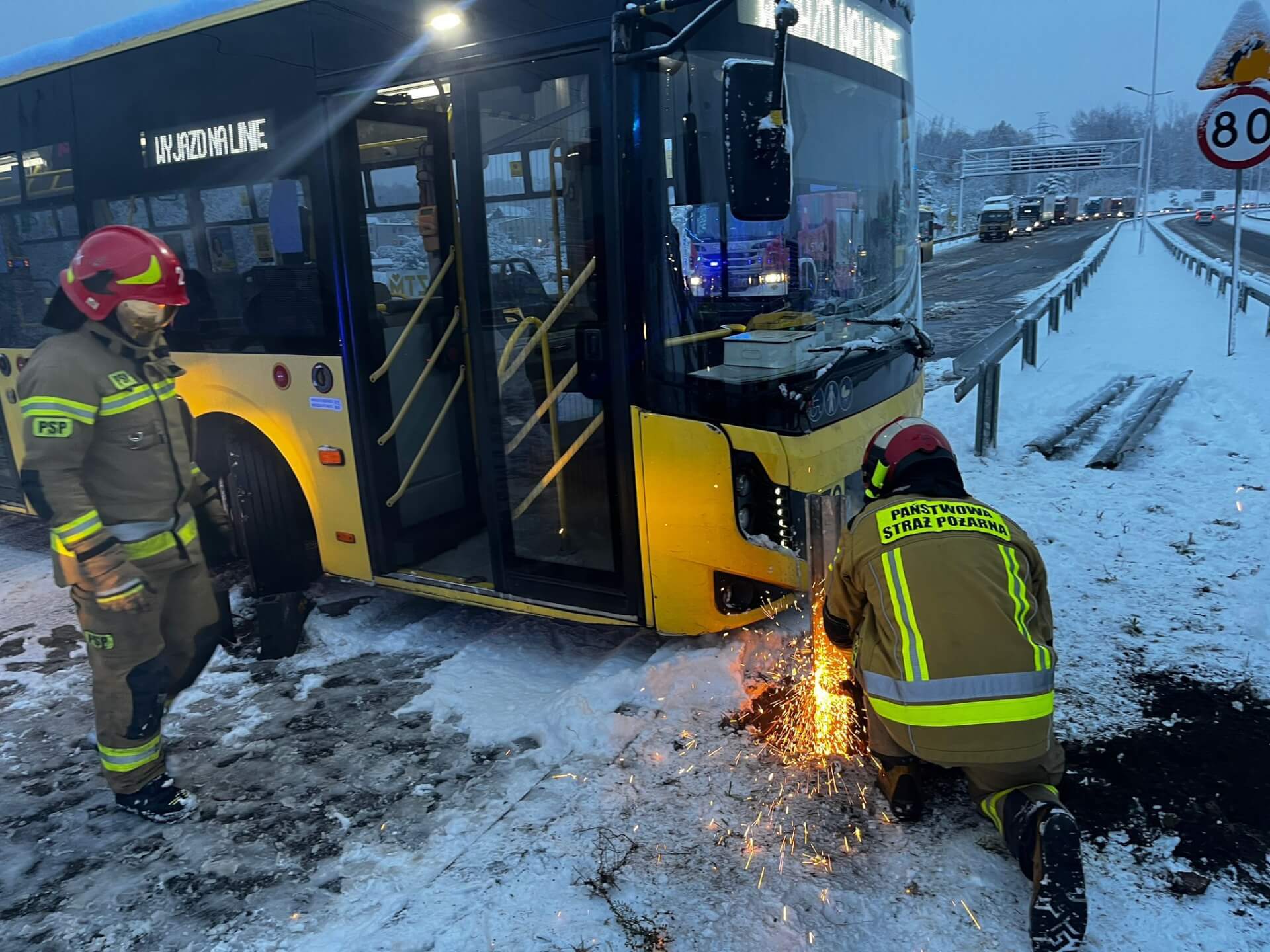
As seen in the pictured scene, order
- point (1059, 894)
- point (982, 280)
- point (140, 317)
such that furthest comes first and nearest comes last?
point (982, 280) → point (140, 317) → point (1059, 894)

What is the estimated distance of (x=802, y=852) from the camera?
3.02 metres

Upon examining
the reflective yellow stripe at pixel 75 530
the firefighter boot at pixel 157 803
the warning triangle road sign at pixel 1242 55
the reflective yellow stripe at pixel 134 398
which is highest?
the warning triangle road sign at pixel 1242 55

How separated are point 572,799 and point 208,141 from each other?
3.93 meters

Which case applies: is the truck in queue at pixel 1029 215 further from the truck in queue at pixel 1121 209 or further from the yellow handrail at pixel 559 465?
the yellow handrail at pixel 559 465

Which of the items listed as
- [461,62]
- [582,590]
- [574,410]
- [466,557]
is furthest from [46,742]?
[461,62]

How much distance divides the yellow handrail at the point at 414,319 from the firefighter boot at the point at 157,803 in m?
2.13

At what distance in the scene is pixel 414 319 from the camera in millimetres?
4828

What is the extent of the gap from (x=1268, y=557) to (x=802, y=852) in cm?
387

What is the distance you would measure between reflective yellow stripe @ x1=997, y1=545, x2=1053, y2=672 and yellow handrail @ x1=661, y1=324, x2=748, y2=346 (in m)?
1.42

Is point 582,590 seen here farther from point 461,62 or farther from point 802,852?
point 461,62

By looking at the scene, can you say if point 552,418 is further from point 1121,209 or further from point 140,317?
point 1121,209

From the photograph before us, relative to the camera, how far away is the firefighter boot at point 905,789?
10.3 ft

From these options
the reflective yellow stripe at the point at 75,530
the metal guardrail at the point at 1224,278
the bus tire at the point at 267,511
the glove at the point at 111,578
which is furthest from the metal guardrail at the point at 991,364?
the reflective yellow stripe at the point at 75,530

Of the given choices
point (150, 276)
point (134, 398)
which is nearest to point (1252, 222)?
point (150, 276)
